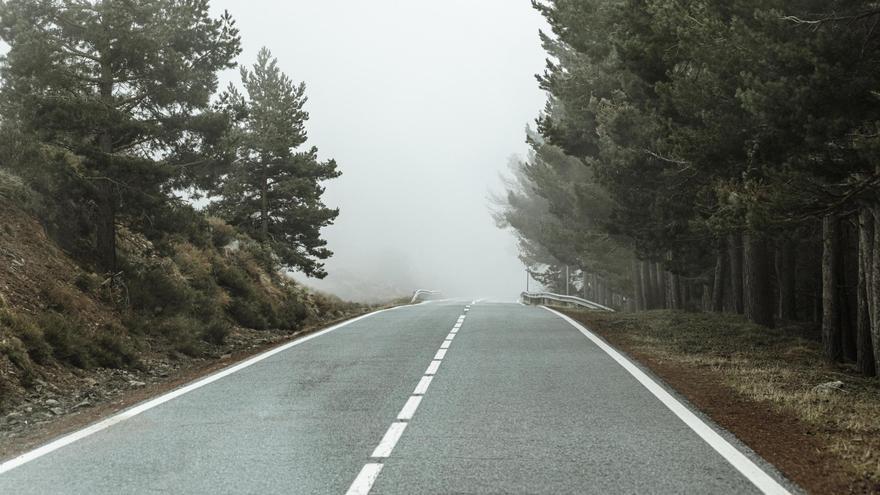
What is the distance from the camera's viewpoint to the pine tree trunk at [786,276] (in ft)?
73.4

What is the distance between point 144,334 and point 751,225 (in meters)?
10.4

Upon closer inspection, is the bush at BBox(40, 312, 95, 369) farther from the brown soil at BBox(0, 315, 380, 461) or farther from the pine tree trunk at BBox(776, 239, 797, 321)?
the pine tree trunk at BBox(776, 239, 797, 321)

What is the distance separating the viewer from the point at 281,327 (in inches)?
744

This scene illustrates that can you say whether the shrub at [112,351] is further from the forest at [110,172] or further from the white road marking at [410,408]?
the white road marking at [410,408]

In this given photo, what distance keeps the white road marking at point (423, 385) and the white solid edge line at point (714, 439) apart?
2662 millimetres

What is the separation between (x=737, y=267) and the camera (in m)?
21.8

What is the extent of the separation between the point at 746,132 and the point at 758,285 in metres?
8.16

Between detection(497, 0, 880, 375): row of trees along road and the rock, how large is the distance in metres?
2.36

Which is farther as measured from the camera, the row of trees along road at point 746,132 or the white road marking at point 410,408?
the row of trees along road at point 746,132

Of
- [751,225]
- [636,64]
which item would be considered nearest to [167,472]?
[751,225]

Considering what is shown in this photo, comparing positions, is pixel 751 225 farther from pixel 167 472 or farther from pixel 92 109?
pixel 92 109

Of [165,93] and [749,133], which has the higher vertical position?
[165,93]

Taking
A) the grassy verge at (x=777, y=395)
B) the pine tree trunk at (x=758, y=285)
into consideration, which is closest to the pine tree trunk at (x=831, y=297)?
the grassy verge at (x=777, y=395)

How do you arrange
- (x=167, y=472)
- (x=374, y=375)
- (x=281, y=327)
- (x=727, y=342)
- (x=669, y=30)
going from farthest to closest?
(x=281, y=327), (x=727, y=342), (x=669, y=30), (x=374, y=375), (x=167, y=472)
